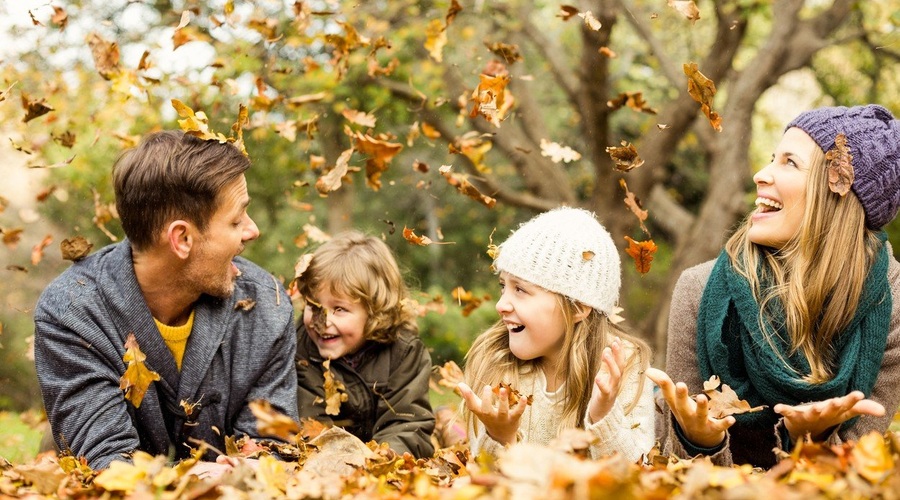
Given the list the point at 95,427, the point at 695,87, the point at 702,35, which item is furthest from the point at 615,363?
the point at 702,35

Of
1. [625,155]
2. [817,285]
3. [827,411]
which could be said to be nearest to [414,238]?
[625,155]

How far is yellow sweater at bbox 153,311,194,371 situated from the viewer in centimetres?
315

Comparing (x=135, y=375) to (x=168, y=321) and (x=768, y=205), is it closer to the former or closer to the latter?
(x=168, y=321)

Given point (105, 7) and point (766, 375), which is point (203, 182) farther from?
point (105, 7)

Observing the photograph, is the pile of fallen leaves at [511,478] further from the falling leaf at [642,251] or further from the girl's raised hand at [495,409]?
the falling leaf at [642,251]

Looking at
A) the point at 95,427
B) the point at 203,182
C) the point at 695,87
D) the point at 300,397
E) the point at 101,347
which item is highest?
the point at 695,87

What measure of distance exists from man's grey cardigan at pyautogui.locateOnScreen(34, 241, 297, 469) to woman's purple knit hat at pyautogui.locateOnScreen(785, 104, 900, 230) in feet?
6.79

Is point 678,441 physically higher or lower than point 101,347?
lower

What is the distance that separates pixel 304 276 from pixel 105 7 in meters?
4.82

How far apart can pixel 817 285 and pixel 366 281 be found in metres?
1.72

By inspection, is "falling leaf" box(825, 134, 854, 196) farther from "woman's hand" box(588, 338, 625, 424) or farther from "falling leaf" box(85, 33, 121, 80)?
"falling leaf" box(85, 33, 121, 80)

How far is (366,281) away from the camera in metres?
3.52

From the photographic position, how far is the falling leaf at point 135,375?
2.86m

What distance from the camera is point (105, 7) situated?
7.22 m
